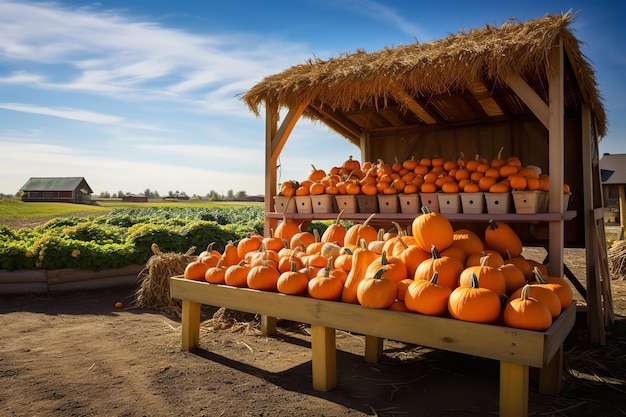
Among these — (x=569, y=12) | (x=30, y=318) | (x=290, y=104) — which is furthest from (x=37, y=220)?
(x=569, y=12)

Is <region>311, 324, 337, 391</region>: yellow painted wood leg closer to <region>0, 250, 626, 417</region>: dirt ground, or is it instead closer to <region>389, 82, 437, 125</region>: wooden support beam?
<region>0, 250, 626, 417</region>: dirt ground

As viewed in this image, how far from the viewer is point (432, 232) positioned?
3.28 meters

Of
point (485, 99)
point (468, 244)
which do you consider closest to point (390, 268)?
point (468, 244)

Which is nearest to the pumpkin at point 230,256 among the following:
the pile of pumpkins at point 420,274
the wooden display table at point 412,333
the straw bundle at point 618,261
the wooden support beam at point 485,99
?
the pile of pumpkins at point 420,274

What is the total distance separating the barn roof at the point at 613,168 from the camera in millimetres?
21419


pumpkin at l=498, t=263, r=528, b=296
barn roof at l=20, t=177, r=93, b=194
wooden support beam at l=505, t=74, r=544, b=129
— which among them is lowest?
pumpkin at l=498, t=263, r=528, b=296

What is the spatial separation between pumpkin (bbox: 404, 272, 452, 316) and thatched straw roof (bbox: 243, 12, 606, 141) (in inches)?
82.2

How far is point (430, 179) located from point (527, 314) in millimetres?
2178

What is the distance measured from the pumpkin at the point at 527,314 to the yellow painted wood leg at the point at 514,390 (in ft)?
0.75

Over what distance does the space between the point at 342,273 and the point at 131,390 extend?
5.69ft

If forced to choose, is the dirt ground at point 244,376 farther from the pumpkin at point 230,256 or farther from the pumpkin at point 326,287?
the pumpkin at point 230,256

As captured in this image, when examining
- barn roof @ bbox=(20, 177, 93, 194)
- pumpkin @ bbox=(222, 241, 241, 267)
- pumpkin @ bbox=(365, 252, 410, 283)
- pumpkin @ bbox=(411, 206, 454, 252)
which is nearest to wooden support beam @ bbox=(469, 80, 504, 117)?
pumpkin @ bbox=(411, 206, 454, 252)

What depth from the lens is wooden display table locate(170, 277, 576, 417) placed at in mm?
2500

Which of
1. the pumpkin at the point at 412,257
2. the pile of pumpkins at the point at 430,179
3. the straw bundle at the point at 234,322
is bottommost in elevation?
the straw bundle at the point at 234,322
